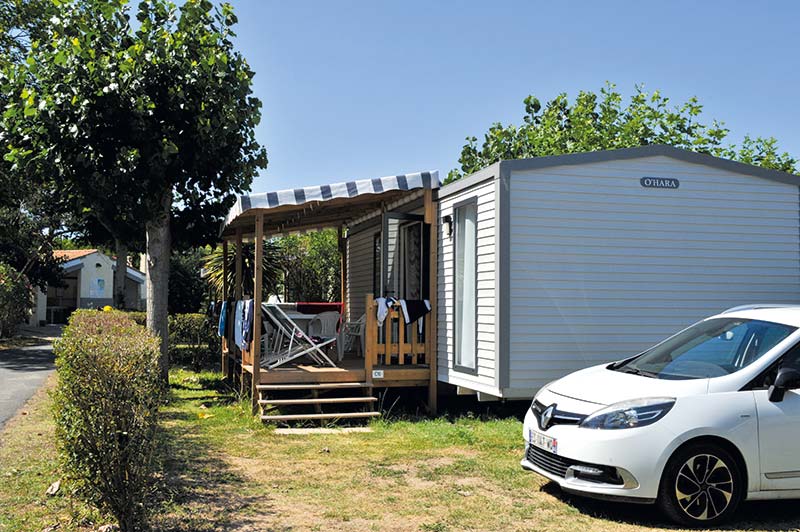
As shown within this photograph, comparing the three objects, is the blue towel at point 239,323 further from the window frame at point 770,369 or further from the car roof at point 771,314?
the window frame at point 770,369

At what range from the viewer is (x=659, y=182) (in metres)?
9.29

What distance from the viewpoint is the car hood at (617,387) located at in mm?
5293

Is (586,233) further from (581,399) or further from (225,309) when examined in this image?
(225,309)

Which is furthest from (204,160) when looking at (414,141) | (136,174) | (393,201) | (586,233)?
(414,141)

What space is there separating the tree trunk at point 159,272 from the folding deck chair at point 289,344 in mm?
2034

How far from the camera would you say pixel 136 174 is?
1122 cm

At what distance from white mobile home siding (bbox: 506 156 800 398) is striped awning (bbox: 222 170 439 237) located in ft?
5.04

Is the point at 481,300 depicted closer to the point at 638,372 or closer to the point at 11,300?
the point at 638,372

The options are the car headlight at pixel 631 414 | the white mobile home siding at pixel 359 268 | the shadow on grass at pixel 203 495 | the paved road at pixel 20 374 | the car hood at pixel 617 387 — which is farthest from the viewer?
the white mobile home siding at pixel 359 268

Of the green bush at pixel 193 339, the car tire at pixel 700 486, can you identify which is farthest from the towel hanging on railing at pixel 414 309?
the green bush at pixel 193 339

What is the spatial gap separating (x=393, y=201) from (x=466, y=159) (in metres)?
25.3

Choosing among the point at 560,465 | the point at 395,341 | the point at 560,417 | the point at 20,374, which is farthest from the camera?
the point at 20,374

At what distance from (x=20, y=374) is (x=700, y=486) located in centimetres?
1388

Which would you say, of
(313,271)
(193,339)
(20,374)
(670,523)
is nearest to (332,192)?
(670,523)
